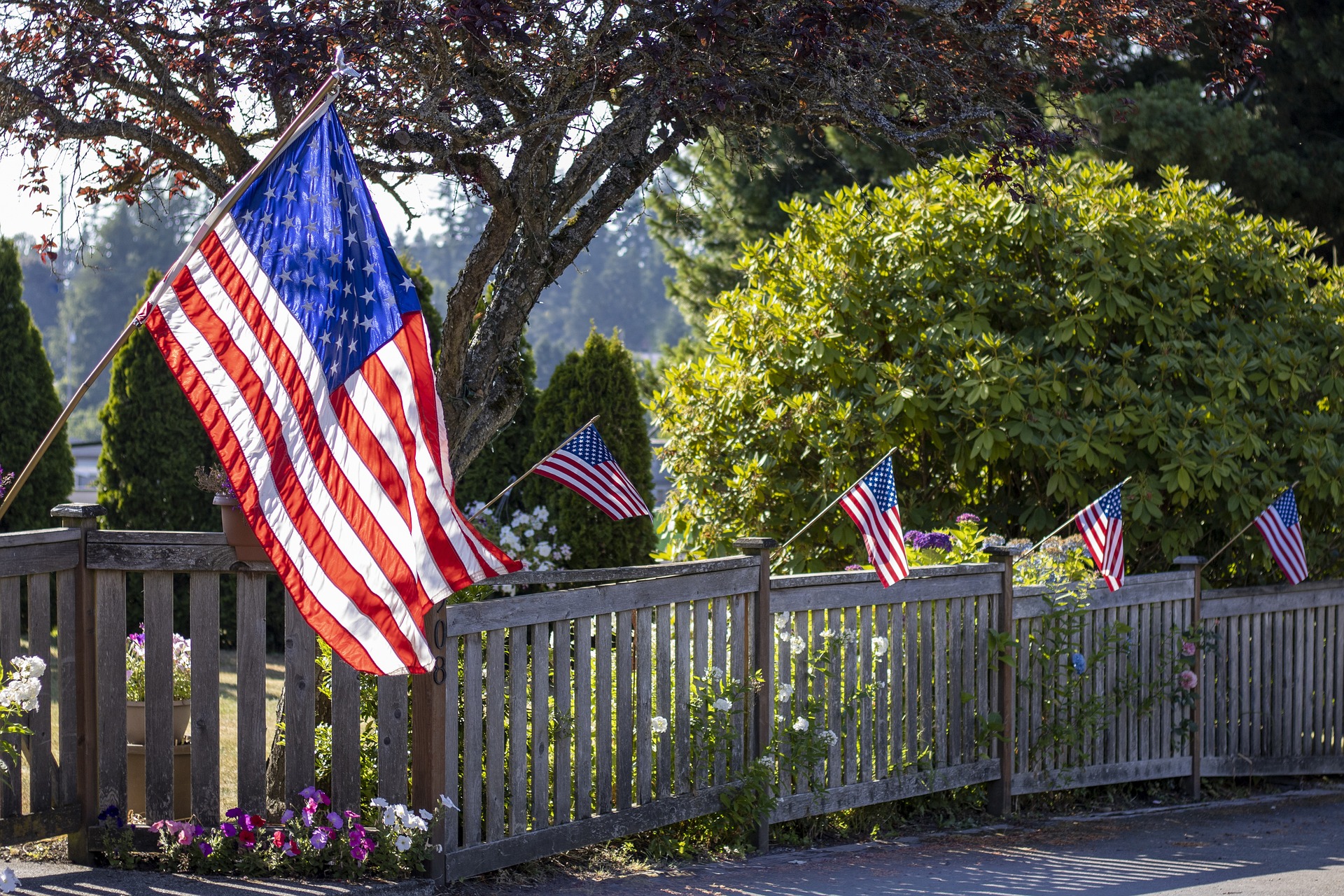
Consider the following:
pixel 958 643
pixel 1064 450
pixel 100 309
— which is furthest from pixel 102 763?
pixel 100 309

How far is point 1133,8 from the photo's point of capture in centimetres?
661

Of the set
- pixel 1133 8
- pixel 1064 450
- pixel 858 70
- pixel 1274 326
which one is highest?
pixel 1133 8

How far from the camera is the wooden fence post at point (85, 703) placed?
15.6ft

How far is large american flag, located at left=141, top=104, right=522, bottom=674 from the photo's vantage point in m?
3.51

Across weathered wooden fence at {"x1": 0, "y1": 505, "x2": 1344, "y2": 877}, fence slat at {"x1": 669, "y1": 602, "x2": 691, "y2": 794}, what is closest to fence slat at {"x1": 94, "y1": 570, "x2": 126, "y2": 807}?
weathered wooden fence at {"x1": 0, "y1": 505, "x2": 1344, "y2": 877}

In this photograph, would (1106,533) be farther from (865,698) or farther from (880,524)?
(865,698)

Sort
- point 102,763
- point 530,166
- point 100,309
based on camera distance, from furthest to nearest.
Result: point 100,309, point 530,166, point 102,763

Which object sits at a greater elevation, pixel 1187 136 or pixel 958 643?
pixel 1187 136

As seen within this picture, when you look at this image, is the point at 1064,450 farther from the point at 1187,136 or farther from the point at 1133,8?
the point at 1187,136

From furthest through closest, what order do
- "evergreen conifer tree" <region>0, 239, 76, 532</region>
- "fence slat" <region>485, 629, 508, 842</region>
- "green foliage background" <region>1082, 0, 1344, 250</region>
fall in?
"green foliage background" <region>1082, 0, 1344, 250</region>
"evergreen conifer tree" <region>0, 239, 76, 532</region>
"fence slat" <region>485, 629, 508, 842</region>

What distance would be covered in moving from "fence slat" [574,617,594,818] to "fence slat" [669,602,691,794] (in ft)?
1.33

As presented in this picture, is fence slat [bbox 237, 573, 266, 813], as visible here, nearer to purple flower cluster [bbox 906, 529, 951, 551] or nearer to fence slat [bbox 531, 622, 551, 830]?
fence slat [bbox 531, 622, 551, 830]

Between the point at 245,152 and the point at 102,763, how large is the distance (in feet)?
9.22

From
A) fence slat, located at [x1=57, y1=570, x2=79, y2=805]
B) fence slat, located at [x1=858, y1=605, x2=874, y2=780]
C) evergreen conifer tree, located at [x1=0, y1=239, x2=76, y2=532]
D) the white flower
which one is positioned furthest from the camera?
evergreen conifer tree, located at [x1=0, y1=239, x2=76, y2=532]
